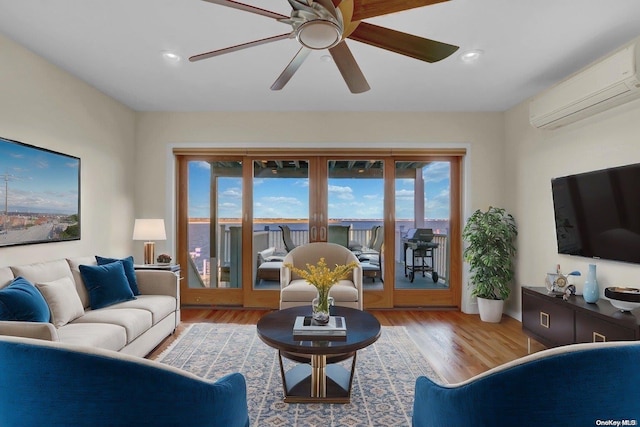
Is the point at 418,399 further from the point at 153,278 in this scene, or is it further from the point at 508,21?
the point at 153,278

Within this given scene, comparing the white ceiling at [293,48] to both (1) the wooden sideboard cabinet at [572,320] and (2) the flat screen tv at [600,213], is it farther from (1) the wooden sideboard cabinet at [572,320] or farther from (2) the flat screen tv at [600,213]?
(1) the wooden sideboard cabinet at [572,320]

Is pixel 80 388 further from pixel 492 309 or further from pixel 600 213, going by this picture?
pixel 492 309

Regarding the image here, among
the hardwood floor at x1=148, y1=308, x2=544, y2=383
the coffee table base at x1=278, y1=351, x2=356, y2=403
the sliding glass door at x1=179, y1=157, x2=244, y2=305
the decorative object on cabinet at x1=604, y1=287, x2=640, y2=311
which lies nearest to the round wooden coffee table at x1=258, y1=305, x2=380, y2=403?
the coffee table base at x1=278, y1=351, x2=356, y2=403

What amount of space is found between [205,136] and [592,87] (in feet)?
13.8

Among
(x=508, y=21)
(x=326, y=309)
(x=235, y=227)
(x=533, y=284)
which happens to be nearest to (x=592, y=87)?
(x=508, y=21)

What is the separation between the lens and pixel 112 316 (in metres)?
2.70

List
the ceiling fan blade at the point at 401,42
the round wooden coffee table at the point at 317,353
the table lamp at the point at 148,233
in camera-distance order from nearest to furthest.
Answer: the ceiling fan blade at the point at 401,42
the round wooden coffee table at the point at 317,353
the table lamp at the point at 148,233

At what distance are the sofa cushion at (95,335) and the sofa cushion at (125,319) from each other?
0.06 metres

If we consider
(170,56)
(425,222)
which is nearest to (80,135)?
(170,56)

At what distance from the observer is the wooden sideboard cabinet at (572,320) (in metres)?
2.32

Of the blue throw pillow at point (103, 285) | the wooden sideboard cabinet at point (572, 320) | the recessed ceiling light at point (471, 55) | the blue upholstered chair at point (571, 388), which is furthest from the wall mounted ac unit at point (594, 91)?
the blue throw pillow at point (103, 285)

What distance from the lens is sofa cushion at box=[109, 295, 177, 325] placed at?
10.0 ft

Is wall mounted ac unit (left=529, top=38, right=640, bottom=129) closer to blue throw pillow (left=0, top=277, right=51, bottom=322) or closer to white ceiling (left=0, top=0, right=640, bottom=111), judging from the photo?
white ceiling (left=0, top=0, right=640, bottom=111)

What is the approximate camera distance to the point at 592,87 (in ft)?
9.48
